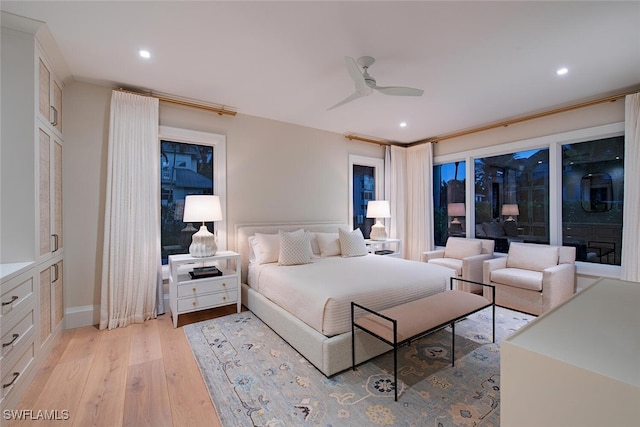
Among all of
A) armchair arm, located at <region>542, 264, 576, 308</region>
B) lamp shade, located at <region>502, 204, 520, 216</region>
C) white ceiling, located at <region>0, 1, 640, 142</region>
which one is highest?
white ceiling, located at <region>0, 1, 640, 142</region>

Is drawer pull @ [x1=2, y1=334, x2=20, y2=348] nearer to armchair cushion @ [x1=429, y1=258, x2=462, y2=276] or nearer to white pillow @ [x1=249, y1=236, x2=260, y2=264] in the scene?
white pillow @ [x1=249, y1=236, x2=260, y2=264]

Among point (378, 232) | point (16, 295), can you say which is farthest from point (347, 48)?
point (378, 232)

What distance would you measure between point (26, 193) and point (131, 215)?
97 cm

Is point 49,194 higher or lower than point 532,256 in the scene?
higher

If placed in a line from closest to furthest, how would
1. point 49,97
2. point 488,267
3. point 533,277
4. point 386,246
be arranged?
point 49,97
point 533,277
point 488,267
point 386,246

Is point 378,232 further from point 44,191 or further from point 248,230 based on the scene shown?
point 44,191

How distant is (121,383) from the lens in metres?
2.09

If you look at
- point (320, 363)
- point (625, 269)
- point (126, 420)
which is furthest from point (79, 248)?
point (625, 269)

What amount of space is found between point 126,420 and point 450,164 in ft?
18.6

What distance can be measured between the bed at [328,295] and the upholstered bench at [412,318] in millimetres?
105

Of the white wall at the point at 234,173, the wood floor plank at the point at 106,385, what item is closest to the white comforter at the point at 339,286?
the white wall at the point at 234,173

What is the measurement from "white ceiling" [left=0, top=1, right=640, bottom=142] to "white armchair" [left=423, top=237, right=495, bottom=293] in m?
2.15

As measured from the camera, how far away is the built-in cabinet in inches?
77.7

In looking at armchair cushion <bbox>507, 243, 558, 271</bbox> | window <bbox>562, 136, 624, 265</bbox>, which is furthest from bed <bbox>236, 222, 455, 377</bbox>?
window <bbox>562, 136, 624, 265</bbox>
